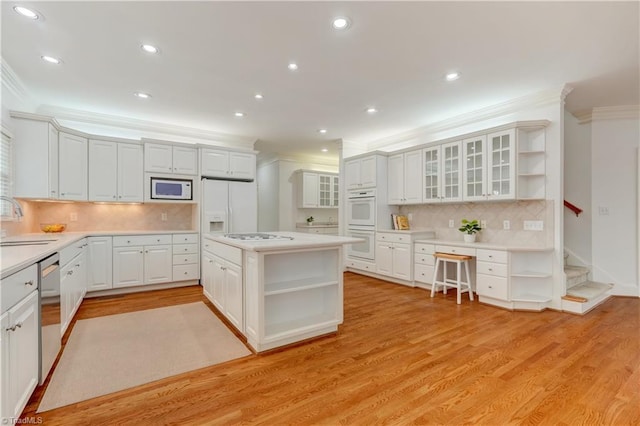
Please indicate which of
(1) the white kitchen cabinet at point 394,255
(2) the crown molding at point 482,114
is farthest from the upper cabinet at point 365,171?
(1) the white kitchen cabinet at point 394,255

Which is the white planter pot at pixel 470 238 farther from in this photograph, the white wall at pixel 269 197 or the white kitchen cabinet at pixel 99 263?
the white kitchen cabinet at pixel 99 263

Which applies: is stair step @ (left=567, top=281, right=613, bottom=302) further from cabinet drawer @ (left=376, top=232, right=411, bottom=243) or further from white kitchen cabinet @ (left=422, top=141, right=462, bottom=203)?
cabinet drawer @ (left=376, top=232, right=411, bottom=243)

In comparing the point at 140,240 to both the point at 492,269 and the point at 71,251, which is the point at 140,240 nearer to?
the point at 71,251

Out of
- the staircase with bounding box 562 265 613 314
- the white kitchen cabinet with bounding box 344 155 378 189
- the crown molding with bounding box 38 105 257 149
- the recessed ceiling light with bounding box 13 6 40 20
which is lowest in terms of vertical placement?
the staircase with bounding box 562 265 613 314

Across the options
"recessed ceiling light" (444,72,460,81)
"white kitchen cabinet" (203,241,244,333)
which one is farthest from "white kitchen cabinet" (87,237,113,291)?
"recessed ceiling light" (444,72,460,81)

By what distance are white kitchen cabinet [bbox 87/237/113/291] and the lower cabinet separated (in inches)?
102

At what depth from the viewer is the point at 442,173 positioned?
4.62 meters

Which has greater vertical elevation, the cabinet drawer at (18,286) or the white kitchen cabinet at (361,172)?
the white kitchen cabinet at (361,172)

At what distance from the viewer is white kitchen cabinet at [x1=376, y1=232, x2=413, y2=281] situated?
15.7 feet

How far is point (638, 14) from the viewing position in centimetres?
231

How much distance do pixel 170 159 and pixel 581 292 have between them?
242 inches

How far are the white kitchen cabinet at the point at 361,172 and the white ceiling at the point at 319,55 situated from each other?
118cm

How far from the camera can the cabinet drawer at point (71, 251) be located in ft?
8.88

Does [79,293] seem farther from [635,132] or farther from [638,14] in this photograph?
[635,132]
